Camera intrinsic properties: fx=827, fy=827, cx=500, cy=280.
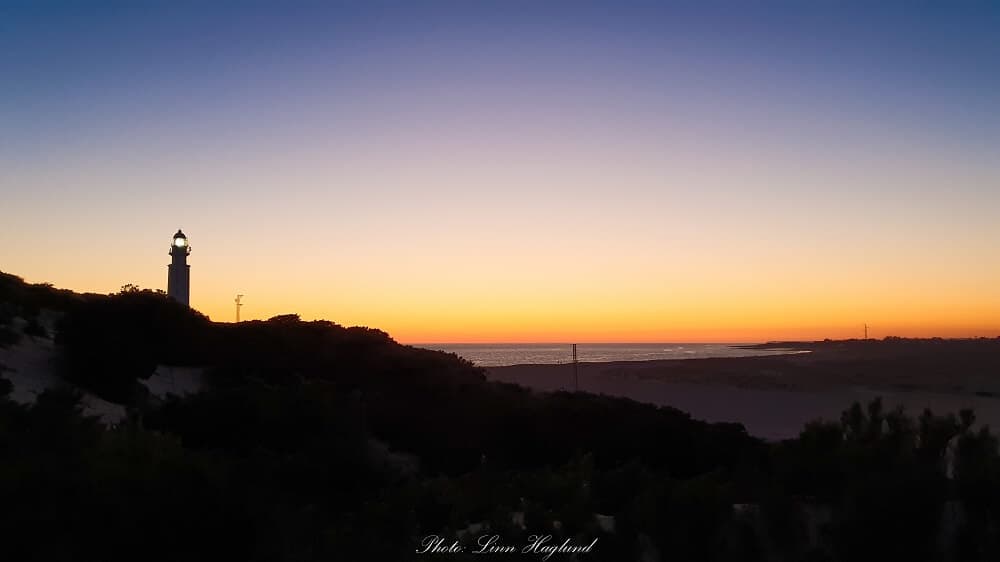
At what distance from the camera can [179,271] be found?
111ft

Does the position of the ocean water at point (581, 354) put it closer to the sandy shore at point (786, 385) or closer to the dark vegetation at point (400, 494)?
the sandy shore at point (786, 385)

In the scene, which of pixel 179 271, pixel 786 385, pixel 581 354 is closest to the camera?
pixel 179 271

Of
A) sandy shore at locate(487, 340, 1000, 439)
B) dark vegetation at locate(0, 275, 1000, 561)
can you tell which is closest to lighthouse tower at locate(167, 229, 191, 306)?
sandy shore at locate(487, 340, 1000, 439)

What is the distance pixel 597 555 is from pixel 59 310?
72.8 ft

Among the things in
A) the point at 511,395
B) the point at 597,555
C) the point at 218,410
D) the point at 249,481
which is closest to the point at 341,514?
the point at 249,481

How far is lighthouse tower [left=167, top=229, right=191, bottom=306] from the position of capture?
33.7 metres

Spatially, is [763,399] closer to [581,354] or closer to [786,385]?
[786,385]

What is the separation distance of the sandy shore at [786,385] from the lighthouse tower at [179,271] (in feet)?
44.7

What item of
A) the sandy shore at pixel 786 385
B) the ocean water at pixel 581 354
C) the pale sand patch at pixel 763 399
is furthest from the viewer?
the ocean water at pixel 581 354

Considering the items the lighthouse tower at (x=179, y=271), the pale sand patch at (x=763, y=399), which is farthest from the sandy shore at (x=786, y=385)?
the lighthouse tower at (x=179, y=271)

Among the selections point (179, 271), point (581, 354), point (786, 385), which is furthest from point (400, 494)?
point (581, 354)

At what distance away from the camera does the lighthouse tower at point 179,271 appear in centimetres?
3366

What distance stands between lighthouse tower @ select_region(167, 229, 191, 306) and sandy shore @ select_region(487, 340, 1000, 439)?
536 inches

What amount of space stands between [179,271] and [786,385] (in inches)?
1161
